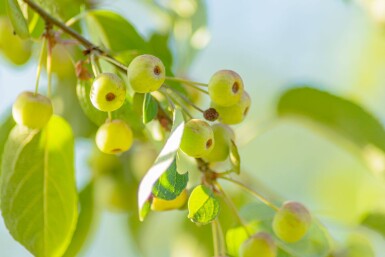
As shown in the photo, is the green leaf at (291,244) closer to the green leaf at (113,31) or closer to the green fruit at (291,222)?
the green fruit at (291,222)

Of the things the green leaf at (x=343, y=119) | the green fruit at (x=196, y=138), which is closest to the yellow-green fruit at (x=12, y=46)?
the green leaf at (x=343, y=119)

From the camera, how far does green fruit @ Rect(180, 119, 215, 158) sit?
3.60 ft

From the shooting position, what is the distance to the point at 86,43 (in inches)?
50.5

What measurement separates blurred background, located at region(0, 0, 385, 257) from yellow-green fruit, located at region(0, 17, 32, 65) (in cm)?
5

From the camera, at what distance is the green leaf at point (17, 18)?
122 cm

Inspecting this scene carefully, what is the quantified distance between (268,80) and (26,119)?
317 centimetres

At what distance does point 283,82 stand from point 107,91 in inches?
130

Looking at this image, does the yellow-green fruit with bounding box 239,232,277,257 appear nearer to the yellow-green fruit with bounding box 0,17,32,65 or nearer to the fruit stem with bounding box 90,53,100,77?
the fruit stem with bounding box 90,53,100,77

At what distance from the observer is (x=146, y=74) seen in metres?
1.12

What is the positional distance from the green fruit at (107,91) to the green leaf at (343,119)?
78cm

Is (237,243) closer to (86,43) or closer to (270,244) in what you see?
(270,244)

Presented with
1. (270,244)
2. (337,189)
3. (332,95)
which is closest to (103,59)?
(270,244)

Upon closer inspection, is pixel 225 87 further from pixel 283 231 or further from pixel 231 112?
pixel 283 231

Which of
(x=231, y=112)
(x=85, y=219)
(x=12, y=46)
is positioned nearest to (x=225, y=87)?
(x=231, y=112)
